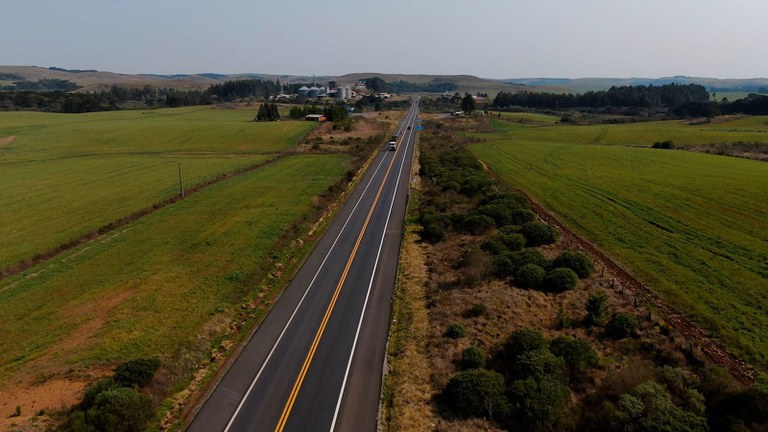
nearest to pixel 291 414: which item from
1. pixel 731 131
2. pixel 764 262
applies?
pixel 764 262

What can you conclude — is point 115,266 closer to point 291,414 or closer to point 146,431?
point 146,431

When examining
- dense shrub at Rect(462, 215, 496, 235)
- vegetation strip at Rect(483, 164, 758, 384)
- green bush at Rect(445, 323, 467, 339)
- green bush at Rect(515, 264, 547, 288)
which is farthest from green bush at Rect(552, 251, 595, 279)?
green bush at Rect(445, 323, 467, 339)

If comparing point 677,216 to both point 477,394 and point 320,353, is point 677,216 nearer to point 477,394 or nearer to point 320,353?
point 477,394

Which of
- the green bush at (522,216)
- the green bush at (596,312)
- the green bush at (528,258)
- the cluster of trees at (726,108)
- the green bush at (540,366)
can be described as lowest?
the green bush at (540,366)

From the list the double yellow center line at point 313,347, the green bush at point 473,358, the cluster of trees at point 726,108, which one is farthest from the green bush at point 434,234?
the cluster of trees at point 726,108

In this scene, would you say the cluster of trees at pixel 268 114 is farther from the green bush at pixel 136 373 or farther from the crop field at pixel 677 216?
the green bush at pixel 136 373

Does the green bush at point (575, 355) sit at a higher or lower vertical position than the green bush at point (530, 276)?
lower
